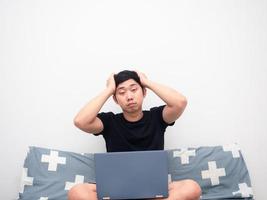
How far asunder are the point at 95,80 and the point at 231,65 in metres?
0.82

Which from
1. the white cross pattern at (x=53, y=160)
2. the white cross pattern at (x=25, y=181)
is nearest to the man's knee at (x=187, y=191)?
the white cross pattern at (x=53, y=160)

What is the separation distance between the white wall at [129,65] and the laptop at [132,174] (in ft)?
2.18

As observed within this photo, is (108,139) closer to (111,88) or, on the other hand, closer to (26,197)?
(111,88)

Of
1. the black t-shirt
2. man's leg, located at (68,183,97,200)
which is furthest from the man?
man's leg, located at (68,183,97,200)

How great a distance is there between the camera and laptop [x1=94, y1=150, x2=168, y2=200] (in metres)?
1.03

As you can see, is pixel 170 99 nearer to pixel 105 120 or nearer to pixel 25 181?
pixel 105 120

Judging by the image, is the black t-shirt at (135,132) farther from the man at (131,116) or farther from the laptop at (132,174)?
the laptop at (132,174)

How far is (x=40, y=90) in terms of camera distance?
5.58ft

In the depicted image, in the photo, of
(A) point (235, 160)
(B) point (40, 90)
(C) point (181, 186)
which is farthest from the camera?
(B) point (40, 90)

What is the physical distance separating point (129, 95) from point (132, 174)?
0.42 metres

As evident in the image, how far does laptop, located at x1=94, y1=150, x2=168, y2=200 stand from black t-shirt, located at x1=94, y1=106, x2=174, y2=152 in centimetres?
34

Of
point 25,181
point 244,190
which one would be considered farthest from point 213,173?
point 25,181

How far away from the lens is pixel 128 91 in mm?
1355

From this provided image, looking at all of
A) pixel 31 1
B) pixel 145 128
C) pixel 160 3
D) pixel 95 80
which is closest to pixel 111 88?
pixel 145 128
